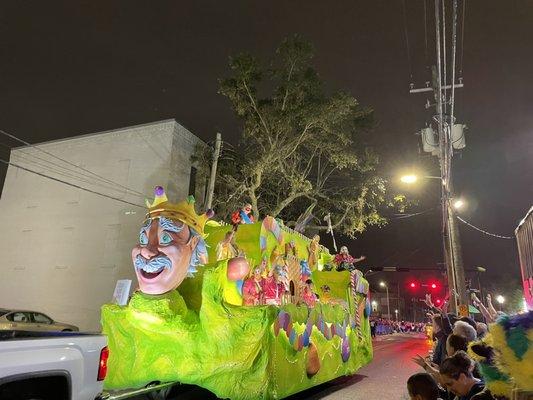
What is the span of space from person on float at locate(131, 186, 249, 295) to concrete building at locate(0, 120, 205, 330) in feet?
38.5

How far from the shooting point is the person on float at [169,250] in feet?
20.7

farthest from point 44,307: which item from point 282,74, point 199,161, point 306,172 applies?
point 282,74

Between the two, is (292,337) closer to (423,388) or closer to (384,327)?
(423,388)

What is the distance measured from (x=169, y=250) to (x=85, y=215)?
14950 millimetres

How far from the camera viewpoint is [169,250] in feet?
21.0

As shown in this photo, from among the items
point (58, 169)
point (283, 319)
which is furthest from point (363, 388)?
point (58, 169)

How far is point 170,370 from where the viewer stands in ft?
20.0

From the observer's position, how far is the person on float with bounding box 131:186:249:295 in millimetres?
6305

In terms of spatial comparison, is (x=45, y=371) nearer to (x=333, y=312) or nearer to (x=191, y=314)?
(x=191, y=314)

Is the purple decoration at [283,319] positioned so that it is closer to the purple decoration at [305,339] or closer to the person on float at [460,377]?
the purple decoration at [305,339]

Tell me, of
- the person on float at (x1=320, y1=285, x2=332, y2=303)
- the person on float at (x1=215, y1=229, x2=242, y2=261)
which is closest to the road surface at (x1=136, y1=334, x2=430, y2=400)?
the person on float at (x1=320, y1=285, x2=332, y2=303)

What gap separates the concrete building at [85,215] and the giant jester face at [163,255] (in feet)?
39.1

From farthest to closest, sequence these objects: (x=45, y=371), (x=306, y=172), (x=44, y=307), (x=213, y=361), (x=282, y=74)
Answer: (x=44, y=307)
(x=306, y=172)
(x=282, y=74)
(x=213, y=361)
(x=45, y=371)

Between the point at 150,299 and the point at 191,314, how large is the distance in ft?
2.23
